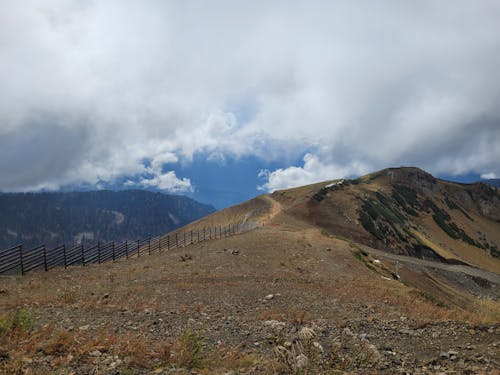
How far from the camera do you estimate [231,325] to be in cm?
1211

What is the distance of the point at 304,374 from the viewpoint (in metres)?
6.71

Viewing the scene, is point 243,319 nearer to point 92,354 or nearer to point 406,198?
point 92,354

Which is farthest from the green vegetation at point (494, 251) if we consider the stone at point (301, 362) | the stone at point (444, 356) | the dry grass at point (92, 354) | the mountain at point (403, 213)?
the dry grass at point (92, 354)

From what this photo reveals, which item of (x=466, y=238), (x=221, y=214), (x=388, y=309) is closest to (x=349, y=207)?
(x=221, y=214)

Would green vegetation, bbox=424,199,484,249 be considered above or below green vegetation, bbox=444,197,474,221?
below

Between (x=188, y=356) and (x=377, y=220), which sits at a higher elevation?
(x=377, y=220)

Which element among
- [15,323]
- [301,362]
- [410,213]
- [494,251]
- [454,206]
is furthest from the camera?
[454,206]

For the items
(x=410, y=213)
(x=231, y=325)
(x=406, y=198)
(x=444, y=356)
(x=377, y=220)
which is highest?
(x=406, y=198)

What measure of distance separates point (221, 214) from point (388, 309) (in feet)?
314

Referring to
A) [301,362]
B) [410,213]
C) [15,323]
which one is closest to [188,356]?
[301,362]

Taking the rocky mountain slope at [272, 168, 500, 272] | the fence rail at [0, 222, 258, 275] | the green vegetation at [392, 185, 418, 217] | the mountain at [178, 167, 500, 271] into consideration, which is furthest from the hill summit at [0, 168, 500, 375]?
the green vegetation at [392, 185, 418, 217]

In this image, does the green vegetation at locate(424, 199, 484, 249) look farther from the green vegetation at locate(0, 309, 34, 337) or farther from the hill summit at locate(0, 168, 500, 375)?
the green vegetation at locate(0, 309, 34, 337)

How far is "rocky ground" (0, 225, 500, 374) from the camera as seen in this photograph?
7.45m

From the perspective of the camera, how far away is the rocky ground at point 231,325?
745 cm
